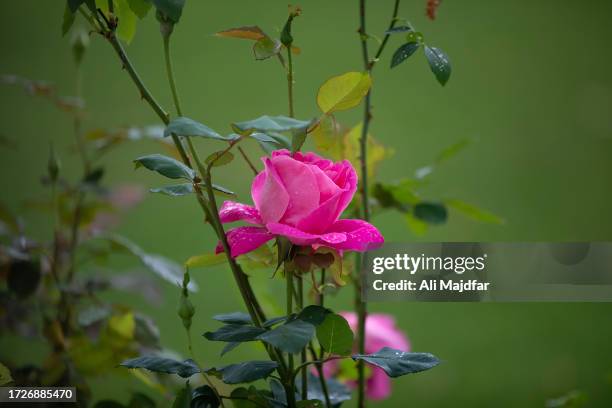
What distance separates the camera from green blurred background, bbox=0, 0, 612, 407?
1.34m

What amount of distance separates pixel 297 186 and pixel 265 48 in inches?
3.5

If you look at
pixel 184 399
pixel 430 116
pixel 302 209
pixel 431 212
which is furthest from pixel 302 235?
pixel 430 116

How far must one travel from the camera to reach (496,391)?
3.91 feet

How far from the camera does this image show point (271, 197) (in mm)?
354

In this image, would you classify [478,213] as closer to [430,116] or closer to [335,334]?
[335,334]

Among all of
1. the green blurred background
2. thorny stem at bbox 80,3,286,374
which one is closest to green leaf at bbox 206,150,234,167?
thorny stem at bbox 80,3,286,374

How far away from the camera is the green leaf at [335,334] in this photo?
14.7 inches

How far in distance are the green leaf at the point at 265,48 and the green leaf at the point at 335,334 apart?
0.49ft

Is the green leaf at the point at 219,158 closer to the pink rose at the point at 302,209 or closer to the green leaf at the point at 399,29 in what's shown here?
the pink rose at the point at 302,209

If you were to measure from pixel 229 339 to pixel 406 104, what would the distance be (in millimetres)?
1285

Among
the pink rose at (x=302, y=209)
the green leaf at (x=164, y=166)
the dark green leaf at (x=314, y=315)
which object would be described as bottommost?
the dark green leaf at (x=314, y=315)

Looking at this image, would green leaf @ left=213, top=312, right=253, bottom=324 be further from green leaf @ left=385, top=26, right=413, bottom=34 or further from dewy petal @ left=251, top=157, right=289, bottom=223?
green leaf @ left=385, top=26, right=413, bottom=34

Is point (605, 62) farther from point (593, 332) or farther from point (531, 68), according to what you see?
point (593, 332)

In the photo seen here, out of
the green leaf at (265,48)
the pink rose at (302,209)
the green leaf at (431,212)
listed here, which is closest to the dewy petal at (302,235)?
the pink rose at (302,209)
